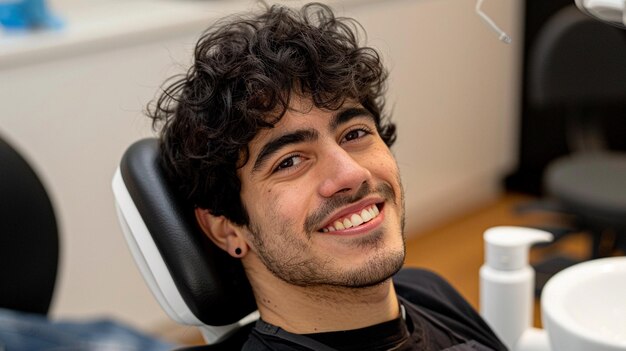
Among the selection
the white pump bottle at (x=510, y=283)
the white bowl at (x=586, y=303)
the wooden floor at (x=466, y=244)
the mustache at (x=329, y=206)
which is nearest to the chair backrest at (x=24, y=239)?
the mustache at (x=329, y=206)

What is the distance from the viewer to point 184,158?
1251 millimetres

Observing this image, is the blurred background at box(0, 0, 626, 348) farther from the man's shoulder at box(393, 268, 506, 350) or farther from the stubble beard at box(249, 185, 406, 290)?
the stubble beard at box(249, 185, 406, 290)

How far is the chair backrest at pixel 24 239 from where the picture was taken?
4.95 ft

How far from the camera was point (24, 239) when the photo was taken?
5.00 ft

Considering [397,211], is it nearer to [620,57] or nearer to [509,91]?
[620,57]

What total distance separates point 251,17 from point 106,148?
108 cm

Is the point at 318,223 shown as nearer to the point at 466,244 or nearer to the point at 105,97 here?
the point at 105,97

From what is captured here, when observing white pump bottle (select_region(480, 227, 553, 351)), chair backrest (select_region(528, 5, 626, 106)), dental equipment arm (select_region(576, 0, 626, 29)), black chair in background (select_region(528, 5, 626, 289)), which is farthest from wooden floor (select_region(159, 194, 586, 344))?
dental equipment arm (select_region(576, 0, 626, 29))

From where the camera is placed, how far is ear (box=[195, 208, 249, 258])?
1.25 meters

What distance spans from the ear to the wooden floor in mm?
1438

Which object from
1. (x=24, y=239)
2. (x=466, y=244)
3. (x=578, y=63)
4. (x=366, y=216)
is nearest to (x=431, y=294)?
(x=366, y=216)

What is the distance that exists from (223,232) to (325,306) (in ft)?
0.60

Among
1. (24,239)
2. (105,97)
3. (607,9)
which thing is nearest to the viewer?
(607,9)

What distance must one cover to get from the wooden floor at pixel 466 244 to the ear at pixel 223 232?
1.44 m
